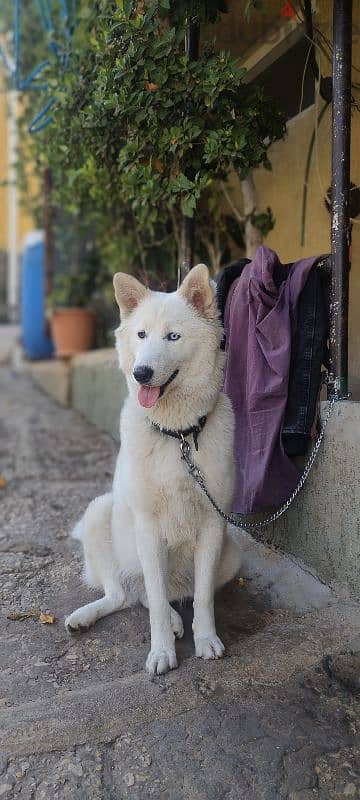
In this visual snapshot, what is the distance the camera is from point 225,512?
2260 millimetres

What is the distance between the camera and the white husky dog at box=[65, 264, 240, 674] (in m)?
2.14

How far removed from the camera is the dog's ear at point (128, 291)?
7.41 feet

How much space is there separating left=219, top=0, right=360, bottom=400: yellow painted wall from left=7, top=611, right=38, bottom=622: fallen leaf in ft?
5.78

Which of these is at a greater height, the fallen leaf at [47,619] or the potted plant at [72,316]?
the potted plant at [72,316]

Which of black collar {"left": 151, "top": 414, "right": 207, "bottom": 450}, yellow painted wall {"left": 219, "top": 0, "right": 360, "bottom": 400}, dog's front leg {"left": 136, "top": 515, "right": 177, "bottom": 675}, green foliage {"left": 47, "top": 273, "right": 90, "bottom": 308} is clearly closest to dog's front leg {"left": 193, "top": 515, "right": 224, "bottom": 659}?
dog's front leg {"left": 136, "top": 515, "right": 177, "bottom": 675}

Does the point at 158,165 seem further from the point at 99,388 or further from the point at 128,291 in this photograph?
the point at 99,388

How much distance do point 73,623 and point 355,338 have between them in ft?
6.23

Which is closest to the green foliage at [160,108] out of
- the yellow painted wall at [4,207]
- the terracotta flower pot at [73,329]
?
the terracotta flower pot at [73,329]

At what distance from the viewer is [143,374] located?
2029 mm

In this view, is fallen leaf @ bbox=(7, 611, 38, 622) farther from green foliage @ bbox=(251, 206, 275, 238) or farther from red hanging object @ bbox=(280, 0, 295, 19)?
red hanging object @ bbox=(280, 0, 295, 19)

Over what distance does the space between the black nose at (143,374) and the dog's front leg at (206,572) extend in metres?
0.55

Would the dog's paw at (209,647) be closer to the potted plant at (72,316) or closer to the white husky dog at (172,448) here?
the white husky dog at (172,448)

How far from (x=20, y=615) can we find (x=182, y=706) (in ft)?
2.80

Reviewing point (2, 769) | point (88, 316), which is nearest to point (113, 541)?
point (2, 769)
